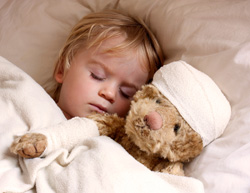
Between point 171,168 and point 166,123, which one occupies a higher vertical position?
point 166,123

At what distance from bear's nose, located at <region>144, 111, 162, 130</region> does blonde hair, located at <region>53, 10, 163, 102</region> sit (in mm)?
419

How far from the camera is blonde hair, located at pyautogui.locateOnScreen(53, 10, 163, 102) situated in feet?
3.90

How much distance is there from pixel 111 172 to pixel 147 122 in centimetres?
15

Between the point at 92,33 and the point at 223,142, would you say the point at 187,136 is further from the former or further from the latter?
the point at 92,33

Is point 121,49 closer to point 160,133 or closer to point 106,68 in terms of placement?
point 106,68

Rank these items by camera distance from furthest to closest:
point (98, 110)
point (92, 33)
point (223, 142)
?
point (92, 33), point (98, 110), point (223, 142)

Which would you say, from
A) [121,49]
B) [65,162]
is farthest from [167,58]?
[65,162]

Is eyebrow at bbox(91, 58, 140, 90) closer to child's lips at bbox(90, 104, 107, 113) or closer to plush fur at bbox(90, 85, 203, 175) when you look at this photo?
child's lips at bbox(90, 104, 107, 113)

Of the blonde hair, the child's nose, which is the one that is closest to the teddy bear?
the child's nose

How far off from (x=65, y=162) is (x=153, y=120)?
0.24 m

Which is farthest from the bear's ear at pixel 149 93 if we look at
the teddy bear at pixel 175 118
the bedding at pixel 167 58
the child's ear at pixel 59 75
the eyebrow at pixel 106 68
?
the child's ear at pixel 59 75

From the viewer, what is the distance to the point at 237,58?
92 cm

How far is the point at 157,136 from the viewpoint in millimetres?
773

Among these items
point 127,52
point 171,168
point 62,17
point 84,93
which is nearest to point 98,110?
point 84,93
